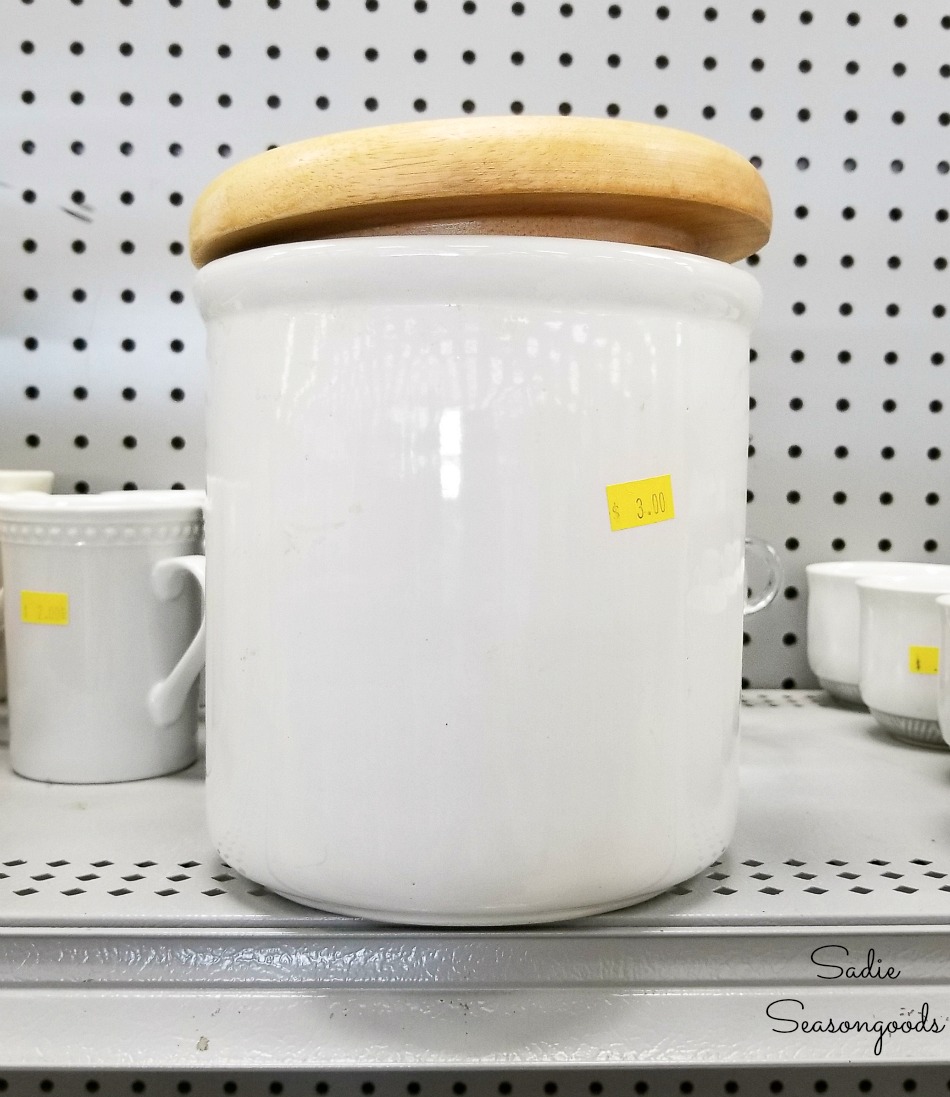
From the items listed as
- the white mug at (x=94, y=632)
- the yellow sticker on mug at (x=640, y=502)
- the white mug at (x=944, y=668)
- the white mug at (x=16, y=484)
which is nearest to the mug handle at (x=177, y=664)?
the white mug at (x=94, y=632)

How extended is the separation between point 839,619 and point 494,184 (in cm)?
51

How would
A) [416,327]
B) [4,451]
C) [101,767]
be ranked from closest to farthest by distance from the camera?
1. [416,327]
2. [101,767]
3. [4,451]

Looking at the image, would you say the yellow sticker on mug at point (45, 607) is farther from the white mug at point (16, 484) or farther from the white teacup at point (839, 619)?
the white teacup at point (839, 619)

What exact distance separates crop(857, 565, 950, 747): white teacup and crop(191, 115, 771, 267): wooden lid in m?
0.33

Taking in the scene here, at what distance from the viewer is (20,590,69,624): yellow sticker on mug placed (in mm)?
585

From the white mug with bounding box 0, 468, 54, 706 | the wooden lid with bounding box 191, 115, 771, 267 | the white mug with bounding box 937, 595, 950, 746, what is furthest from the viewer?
the white mug with bounding box 0, 468, 54, 706

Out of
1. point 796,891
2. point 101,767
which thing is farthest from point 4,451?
point 796,891

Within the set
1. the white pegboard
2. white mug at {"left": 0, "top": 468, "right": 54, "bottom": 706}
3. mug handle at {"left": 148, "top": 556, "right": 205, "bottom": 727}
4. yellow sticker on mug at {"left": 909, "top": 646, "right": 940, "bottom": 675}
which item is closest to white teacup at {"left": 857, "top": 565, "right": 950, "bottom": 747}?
yellow sticker on mug at {"left": 909, "top": 646, "right": 940, "bottom": 675}

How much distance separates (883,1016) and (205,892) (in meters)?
0.29

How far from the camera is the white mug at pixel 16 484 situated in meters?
0.70

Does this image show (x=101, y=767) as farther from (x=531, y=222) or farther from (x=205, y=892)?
(x=531, y=222)

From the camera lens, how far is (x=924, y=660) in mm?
647

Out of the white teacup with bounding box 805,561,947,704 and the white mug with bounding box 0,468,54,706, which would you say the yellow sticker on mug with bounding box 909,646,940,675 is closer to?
the white teacup with bounding box 805,561,947,704

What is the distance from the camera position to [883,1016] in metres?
0.41
